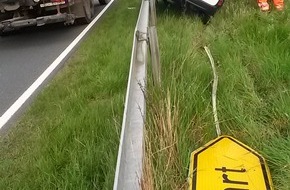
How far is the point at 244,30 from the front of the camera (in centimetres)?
536

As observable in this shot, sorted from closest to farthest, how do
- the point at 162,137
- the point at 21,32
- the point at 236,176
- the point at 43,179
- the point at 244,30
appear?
the point at 236,176, the point at 162,137, the point at 43,179, the point at 244,30, the point at 21,32

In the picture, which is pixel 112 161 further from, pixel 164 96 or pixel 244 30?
pixel 244 30

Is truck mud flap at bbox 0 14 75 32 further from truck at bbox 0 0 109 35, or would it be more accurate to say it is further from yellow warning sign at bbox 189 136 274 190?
yellow warning sign at bbox 189 136 274 190

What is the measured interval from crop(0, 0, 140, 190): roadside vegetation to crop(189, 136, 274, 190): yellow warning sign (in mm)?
572

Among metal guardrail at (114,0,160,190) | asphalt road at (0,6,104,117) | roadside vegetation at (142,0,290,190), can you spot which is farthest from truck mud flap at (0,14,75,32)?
metal guardrail at (114,0,160,190)

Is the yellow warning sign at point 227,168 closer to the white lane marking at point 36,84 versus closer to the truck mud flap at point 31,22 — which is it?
the white lane marking at point 36,84

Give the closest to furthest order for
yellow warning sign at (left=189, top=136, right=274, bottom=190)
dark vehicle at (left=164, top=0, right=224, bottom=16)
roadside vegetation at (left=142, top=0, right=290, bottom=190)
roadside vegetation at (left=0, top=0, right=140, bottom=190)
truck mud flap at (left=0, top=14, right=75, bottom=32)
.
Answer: yellow warning sign at (left=189, top=136, right=274, bottom=190) → roadside vegetation at (left=142, top=0, right=290, bottom=190) → roadside vegetation at (left=0, top=0, right=140, bottom=190) → dark vehicle at (left=164, top=0, right=224, bottom=16) → truck mud flap at (left=0, top=14, right=75, bottom=32)

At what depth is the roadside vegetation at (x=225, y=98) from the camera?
2.66 m

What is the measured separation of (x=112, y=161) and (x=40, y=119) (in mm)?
1860

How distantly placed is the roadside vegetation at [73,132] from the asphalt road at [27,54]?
1.96ft

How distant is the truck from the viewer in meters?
8.16

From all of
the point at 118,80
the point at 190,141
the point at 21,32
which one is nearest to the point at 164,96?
the point at 190,141

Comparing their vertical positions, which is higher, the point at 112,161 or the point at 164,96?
the point at 164,96

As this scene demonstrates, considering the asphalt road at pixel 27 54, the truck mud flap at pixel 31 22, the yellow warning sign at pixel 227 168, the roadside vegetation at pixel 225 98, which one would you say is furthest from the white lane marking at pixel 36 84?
the yellow warning sign at pixel 227 168
